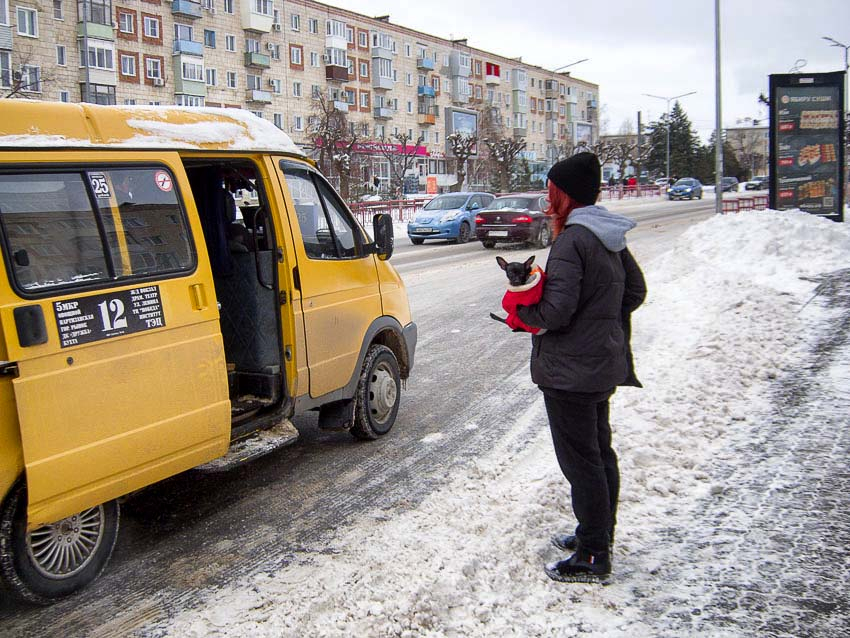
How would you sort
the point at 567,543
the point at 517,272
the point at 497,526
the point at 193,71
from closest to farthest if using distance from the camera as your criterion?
the point at 517,272, the point at 567,543, the point at 497,526, the point at 193,71

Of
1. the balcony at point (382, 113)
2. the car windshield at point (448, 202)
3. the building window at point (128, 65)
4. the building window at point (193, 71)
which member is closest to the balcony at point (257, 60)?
the building window at point (193, 71)

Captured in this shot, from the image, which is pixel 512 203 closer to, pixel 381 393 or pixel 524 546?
pixel 381 393

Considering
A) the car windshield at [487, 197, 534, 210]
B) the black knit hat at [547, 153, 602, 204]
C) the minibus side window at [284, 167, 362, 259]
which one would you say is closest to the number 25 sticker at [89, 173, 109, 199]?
the minibus side window at [284, 167, 362, 259]

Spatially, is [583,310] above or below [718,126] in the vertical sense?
below

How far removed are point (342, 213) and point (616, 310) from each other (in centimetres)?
274

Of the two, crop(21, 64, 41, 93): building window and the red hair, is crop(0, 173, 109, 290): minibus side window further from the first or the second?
crop(21, 64, 41, 93): building window

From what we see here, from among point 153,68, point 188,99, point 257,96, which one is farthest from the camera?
point 257,96

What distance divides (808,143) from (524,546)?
17.9 m

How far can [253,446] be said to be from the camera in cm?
471

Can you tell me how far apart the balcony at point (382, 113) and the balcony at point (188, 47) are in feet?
75.3

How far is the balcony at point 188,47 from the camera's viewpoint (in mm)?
54719

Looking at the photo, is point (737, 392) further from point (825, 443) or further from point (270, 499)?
point (270, 499)

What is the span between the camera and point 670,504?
4.45 meters

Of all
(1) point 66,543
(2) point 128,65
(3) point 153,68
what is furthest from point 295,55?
(1) point 66,543
